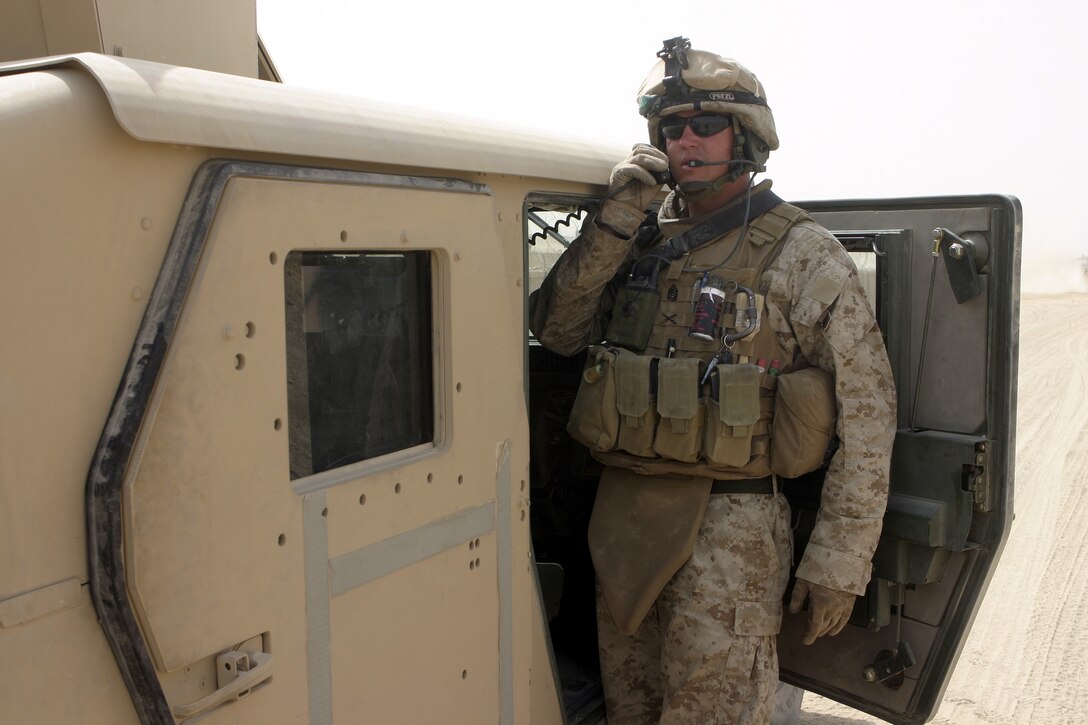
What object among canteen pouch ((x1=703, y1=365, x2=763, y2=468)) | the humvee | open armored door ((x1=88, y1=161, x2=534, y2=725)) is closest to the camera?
the humvee

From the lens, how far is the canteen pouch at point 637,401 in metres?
2.99

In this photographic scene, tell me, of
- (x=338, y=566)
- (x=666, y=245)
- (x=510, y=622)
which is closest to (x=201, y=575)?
(x=338, y=566)

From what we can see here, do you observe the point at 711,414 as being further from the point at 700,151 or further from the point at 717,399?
the point at 700,151

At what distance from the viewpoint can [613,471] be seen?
3268 mm

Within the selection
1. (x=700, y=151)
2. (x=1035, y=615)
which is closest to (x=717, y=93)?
(x=700, y=151)

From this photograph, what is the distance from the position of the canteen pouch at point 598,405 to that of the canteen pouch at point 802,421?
17.8 inches

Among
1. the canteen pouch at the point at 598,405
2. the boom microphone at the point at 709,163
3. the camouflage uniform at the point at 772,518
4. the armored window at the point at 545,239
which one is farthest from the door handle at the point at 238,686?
the boom microphone at the point at 709,163

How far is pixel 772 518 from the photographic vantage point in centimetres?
313

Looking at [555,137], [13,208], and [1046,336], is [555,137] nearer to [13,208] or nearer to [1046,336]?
[13,208]

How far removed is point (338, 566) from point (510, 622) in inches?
27.5

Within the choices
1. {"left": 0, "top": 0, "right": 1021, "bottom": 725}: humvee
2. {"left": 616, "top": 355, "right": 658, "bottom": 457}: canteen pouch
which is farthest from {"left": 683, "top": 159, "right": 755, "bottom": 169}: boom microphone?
{"left": 616, "top": 355, "right": 658, "bottom": 457}: canteen pouch

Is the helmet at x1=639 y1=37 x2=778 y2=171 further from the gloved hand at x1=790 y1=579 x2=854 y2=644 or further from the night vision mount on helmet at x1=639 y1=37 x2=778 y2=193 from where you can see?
the gloved hand at x1=790 y1=579 x2=854 y2=644

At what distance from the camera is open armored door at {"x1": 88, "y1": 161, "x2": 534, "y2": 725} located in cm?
168

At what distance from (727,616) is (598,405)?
27.1 inches
